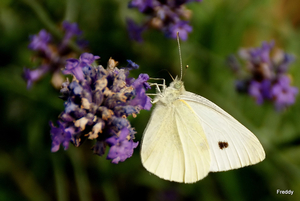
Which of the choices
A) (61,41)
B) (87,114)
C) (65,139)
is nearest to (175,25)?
(61,41)

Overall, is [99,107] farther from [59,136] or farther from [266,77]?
[266,77]

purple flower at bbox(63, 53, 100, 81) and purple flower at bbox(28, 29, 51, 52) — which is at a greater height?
purple flower at bbox(28, 29, 51, 52)

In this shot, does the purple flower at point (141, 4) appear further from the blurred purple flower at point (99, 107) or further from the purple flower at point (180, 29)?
the blurred purple flower at point (99, 107)

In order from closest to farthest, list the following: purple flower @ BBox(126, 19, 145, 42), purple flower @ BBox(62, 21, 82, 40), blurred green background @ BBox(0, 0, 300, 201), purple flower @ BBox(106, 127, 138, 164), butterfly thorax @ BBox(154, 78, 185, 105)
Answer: purple flower @ BBox(106, 127, 138, 164) → butterfly thorax @ BBox(154, 78, 185, 105) → purple flower @ BBox(62, 21, 82, 40) → purple flower @ BBox(126, 19, 145, 42) → blurred green background @ BBox(0, 0, 300, 201)

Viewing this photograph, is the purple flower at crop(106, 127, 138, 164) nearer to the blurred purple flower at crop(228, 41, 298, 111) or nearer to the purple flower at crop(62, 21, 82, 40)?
the purple flower at crop(62, 21, 82, 40)

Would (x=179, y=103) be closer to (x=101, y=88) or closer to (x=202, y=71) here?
(x=101, y=88)

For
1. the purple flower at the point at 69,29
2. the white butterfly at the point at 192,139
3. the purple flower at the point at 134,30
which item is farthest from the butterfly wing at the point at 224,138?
the purple flower at the point at 69,29

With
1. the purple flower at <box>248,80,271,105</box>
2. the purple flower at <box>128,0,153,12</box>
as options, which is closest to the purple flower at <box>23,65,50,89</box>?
the purple flower at <box>128,0,153,12</box>
